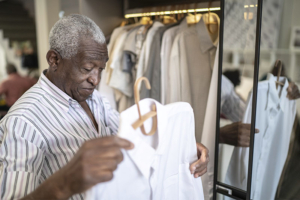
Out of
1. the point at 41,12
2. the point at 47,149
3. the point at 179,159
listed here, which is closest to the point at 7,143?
the point at 47,149

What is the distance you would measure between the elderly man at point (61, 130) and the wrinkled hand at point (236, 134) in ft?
1.16

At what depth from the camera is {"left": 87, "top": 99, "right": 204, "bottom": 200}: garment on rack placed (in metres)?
0.66

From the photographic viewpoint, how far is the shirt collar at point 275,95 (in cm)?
118

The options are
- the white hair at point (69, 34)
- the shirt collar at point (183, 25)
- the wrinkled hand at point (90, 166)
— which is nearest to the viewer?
the wrinkled hand at point (90, 166)

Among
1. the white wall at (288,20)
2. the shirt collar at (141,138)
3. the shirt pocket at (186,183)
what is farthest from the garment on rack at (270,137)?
the shirt collar at (141,138)

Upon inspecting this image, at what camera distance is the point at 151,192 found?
2.48 feet

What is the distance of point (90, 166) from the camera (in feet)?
1.84

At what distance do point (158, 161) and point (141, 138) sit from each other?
10 centimetres

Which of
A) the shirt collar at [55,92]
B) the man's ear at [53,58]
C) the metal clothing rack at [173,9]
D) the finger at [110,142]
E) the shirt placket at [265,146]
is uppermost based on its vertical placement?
the metal clothing rack at [173,9]

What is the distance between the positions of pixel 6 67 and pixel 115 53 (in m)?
1.50

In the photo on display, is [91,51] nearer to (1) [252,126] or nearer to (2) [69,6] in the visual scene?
(1) [252,126]

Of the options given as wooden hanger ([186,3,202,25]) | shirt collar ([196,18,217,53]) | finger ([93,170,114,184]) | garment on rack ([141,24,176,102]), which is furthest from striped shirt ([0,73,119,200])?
wooden hanger ([186,3,202,25])

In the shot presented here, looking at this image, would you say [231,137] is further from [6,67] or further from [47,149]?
[6,67]

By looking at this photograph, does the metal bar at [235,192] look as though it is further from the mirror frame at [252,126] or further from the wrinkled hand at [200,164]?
the wrinkled hand at [200,164]
